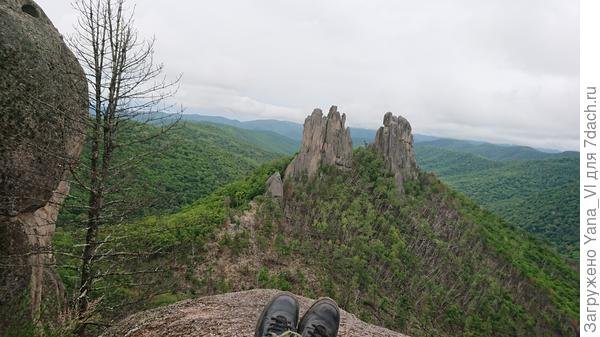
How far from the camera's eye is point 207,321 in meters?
6.28

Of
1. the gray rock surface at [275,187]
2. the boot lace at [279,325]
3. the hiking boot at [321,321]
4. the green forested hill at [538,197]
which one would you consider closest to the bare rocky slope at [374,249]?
the gray rock surface at [275,187]

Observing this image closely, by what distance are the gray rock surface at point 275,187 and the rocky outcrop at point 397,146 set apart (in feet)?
49.1

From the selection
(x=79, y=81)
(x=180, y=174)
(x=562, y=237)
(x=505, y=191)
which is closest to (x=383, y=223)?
(x=180, y=174)

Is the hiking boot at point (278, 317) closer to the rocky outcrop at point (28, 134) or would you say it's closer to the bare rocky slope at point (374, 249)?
the rocky outcrop at point (28, 134)

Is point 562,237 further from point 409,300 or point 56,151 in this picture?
point 56,151

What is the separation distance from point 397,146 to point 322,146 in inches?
409

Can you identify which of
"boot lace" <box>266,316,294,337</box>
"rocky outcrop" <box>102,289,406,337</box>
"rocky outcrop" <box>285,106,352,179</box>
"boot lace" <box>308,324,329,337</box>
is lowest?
"rocky outcrop" <box>102,289,406,337</box>

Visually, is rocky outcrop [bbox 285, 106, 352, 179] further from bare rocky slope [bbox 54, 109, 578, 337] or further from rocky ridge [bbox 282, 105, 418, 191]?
bare rocky slope [bbox 54, 109, 578, 337]

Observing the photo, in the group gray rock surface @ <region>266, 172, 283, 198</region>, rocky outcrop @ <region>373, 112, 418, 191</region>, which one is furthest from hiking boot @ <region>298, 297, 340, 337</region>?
rocky outcrop @ <region>373, 112, 418, 191</region>

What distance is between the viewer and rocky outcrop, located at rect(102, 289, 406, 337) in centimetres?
596

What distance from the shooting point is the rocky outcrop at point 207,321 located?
19.6 feet

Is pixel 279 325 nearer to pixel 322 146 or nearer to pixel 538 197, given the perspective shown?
pixel 322 146

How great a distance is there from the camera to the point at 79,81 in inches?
370

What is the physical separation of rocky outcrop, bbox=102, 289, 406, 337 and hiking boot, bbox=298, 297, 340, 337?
105 centimetres
